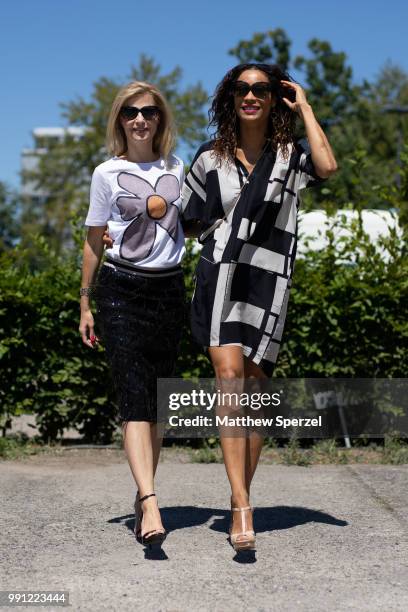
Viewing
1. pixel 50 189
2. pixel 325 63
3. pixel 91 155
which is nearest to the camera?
pixel 325 63

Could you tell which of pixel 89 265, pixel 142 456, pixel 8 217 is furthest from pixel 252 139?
pixel 8 217

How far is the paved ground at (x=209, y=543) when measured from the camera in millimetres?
3334

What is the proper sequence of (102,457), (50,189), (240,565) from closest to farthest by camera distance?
(240,565) → (102,457) → (50,189)

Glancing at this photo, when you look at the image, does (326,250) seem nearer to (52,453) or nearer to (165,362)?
(52,453)

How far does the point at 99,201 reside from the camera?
13.5ft

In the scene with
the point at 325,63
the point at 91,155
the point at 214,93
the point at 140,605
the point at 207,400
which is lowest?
the point at 140,605

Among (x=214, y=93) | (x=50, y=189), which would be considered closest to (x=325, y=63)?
(x=50, y=189)

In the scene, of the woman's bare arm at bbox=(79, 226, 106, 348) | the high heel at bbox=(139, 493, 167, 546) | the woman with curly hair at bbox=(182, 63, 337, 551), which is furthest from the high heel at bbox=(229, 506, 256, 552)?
the woman's bare arm at bbox=(79, 226, 106, 348)

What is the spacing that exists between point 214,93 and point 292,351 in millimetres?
3252

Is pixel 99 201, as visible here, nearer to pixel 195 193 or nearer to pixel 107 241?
pixel 107 241

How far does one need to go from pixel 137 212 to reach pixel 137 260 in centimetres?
21

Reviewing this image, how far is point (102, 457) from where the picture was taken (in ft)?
22.6

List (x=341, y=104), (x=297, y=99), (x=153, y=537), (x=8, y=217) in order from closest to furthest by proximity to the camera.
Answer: (x=153, y=537) < (x=297, y=99) < (x=341, y=104) < (x=8, y=217)

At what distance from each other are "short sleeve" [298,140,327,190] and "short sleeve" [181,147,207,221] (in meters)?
0.44
